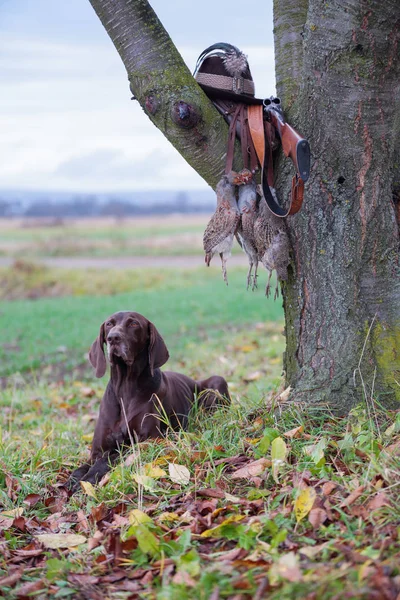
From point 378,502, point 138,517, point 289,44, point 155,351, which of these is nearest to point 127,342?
point 155,351

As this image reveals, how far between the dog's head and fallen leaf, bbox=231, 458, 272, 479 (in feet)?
4.23

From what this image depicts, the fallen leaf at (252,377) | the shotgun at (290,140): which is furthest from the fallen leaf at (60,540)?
the fallen leaf at (252,377)

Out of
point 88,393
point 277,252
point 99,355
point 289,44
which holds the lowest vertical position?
point 88,393

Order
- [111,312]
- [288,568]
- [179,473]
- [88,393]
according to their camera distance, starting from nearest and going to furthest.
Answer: [288,568] → [179,473] → [88,393] → [111,312]

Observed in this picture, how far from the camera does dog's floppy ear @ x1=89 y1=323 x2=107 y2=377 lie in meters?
4.82

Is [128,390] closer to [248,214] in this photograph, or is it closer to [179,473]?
[179,473]

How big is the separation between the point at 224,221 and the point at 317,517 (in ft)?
6.31

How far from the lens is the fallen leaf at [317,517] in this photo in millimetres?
3018

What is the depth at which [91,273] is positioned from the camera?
2403 cm

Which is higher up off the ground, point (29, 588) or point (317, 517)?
point (317, 517)

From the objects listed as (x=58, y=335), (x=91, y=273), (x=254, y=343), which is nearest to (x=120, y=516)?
(x=254, y=343)

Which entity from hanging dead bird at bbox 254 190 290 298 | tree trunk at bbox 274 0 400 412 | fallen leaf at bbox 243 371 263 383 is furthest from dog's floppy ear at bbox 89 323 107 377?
fallen leaf at bbox 243 371 263 383

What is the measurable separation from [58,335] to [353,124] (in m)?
8.91

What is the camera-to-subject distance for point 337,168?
406 centimetres
